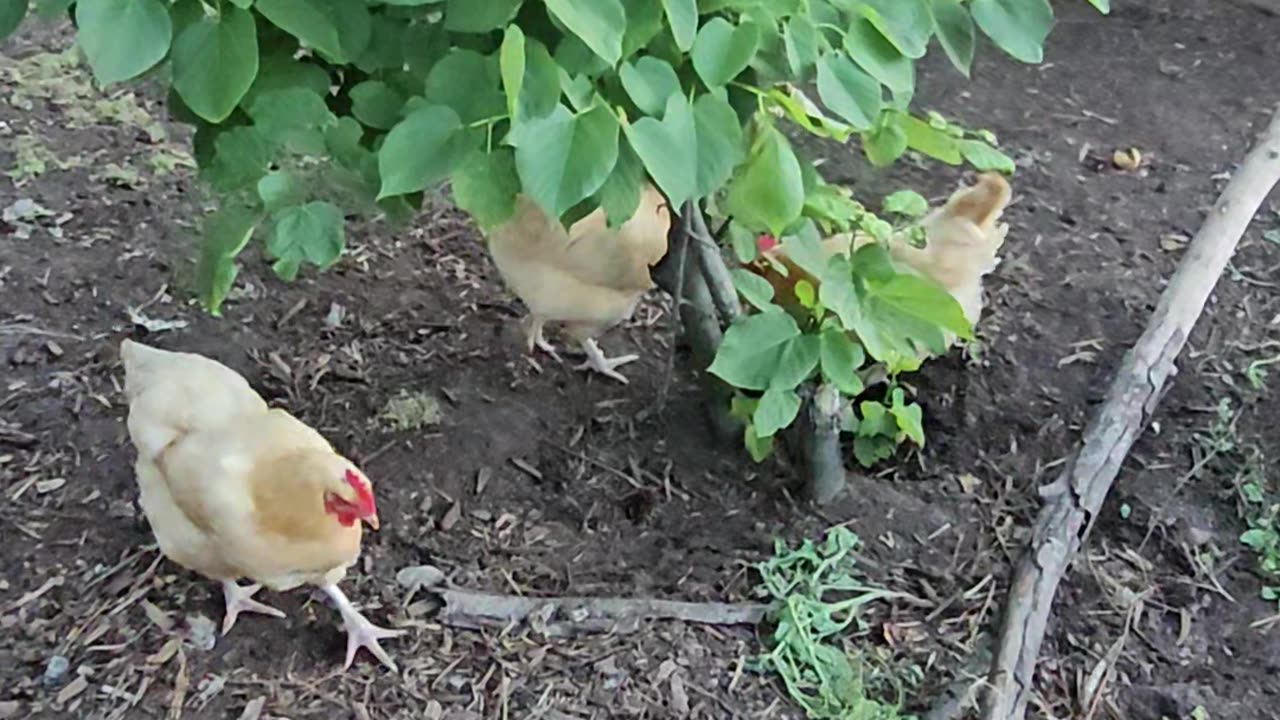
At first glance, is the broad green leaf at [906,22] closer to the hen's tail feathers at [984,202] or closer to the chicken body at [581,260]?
the chicken body at [581,260]

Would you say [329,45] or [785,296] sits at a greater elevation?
[329,45]

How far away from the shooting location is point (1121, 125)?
11.2ft

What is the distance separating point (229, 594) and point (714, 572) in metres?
0.74

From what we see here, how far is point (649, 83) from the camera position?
1.42 metres

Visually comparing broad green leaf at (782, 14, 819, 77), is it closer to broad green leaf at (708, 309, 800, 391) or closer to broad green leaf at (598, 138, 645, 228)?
broad green leaf at (598, 138, 645, 228)

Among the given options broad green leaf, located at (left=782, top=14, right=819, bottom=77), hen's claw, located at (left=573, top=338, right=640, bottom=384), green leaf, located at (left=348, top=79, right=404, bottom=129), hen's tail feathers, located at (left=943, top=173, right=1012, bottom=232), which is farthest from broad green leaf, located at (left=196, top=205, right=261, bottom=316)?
hen's tail feathers, located at (left=943, top=173, right=1012, bottom=232)

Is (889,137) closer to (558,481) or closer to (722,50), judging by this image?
(722,50)

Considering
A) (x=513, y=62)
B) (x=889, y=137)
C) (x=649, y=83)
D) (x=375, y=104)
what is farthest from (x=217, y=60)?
(x=889, y=137)

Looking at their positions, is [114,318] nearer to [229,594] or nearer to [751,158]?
[229,594]

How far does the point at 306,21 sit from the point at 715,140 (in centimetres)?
43

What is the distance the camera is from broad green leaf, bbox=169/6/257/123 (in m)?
1.31

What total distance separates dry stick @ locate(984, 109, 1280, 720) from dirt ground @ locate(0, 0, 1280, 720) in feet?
0.30

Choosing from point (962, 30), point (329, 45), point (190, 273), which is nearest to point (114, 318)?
point (190, 273)

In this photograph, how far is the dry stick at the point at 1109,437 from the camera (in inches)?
78.7
